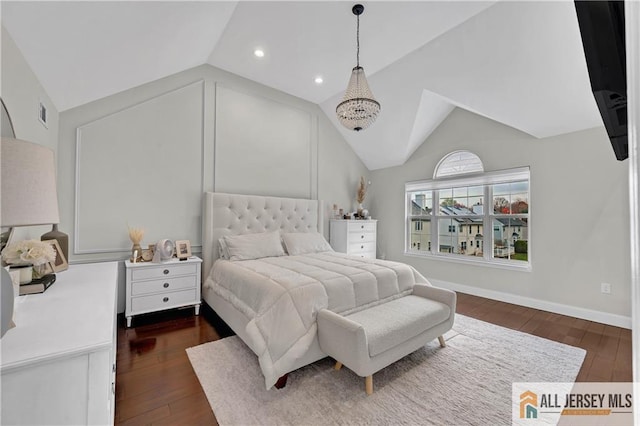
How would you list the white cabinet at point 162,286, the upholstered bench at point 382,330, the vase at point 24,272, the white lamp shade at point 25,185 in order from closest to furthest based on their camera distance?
1. the white lamp shade at point 25,185
2. the vase at point 24,272
3. the upholstered bench at point 382,330
4. the white cabinet at point 162,286

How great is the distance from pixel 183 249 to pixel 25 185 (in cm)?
240

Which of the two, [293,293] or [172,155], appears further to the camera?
[172,155]

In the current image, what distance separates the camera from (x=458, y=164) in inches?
169

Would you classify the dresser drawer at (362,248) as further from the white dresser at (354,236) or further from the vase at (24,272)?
the vase at (24,272)

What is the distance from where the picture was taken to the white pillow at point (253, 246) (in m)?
3.21

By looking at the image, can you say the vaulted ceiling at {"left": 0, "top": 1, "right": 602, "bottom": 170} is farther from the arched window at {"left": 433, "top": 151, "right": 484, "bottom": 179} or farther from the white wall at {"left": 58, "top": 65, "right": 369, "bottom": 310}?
the arched window at {"left": 433, "top": 151, "right": 484, "bottom": 179}

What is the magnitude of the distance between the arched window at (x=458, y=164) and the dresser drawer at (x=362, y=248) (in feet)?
5.14

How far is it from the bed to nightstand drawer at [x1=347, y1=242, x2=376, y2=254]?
0.78m

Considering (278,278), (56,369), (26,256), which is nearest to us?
(56,369)

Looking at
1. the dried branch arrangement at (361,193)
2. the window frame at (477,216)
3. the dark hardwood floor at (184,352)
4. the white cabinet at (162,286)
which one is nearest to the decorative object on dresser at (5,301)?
the dark hardwood floor at (184,352)

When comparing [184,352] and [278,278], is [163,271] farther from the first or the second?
[278,278]

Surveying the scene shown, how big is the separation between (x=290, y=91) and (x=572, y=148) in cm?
371

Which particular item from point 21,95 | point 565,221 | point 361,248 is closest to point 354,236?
point 361,248

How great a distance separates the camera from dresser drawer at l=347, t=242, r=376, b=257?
467 centimetres
